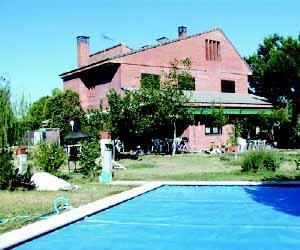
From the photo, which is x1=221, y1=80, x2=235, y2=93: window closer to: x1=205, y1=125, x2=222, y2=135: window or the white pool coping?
x1=205, y1=125, x2=222, y2=135: window

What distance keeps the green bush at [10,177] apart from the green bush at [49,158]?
2.28 meters

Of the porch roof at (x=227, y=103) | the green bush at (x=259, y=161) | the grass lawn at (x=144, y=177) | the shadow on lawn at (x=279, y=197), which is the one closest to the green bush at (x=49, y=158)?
the grass lawn at (x=144, y=177)

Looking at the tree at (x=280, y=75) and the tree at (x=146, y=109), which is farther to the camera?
the tree at (x=280, y=75)

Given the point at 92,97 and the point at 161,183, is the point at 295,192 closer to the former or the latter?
the point at 161,183

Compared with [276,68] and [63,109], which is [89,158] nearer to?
[63,109]

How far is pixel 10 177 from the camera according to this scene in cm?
1570

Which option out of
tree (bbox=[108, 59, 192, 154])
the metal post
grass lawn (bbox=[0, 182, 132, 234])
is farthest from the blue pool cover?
tree (bbox=[108, 59, 192, 154])

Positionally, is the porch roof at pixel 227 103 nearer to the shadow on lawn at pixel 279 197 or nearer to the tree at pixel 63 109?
the tree at pixel 63 109

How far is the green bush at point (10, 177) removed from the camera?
15.6 meters

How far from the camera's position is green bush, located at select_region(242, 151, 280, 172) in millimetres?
19730

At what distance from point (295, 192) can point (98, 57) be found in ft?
112

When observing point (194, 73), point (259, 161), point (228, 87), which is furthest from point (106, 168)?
point (228, 87)

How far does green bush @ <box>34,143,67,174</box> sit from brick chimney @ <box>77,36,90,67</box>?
28.3 metres

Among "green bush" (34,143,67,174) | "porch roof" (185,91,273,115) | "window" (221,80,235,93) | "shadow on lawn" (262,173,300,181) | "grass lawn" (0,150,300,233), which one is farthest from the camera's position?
"window" (221,80,235,93)
